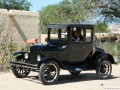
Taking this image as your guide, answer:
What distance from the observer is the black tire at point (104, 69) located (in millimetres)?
13825

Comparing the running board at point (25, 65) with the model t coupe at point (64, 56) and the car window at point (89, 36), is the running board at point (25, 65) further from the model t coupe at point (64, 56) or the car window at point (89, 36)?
the car window at point (89, 36)

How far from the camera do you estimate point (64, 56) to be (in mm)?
13125

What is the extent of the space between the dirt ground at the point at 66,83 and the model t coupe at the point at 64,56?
0.35 meters

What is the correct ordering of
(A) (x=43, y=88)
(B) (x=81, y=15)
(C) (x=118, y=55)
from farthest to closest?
(B) (x=81, y=15)
(C) (x=118, y=55)
(A) (x=43, y=88)

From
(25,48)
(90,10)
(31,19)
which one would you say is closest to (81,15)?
(90,10)


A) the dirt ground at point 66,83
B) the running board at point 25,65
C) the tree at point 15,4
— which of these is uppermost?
the tree at point 15,4

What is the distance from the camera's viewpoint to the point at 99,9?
28688 mm

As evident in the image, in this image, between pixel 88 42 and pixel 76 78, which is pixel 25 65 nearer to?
pixel 76 78

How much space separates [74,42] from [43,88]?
244cm

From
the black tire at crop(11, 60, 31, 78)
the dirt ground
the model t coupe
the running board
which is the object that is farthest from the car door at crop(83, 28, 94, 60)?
the black tire at crop(11, 60, 31, 78)

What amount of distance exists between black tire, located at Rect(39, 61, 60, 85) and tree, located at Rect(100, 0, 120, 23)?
16863 mm

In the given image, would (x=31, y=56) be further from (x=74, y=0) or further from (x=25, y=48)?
(x=74, y=0)

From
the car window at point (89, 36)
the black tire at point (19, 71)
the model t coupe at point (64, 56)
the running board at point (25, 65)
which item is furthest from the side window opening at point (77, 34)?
the black tire at point (19, 71)

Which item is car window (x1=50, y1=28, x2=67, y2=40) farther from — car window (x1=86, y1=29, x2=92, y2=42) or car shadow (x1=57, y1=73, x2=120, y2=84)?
car shadow (x1=57, y1=73, x2=120, y2=84)
